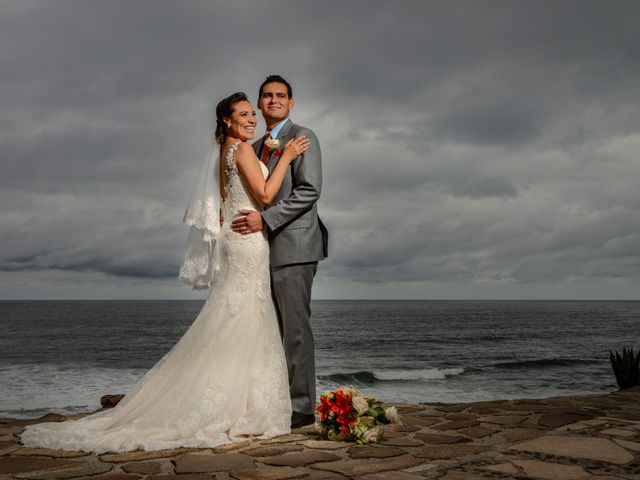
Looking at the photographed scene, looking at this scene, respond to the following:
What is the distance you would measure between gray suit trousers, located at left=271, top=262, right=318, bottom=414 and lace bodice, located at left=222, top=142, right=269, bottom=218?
0.56 meters

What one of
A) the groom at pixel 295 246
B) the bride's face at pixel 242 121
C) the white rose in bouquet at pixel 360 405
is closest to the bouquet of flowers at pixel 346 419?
the white rose in bouquet at pixel 360 405

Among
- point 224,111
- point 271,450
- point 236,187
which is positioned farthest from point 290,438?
point 224,111

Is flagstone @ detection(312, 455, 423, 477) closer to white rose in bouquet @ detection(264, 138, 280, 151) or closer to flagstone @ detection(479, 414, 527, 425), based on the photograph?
flagstone @ detection(479, 414, 527, 425)

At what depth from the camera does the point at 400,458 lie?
11.8ft

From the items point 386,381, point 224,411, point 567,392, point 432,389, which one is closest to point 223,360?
point 224,411

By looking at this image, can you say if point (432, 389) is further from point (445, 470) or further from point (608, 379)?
point (445, 470)

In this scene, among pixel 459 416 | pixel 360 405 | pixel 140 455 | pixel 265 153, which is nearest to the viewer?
pixel 140 455

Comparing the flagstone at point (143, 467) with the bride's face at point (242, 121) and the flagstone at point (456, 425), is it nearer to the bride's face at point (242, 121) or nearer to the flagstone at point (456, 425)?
the flagstone at point (456, 425)

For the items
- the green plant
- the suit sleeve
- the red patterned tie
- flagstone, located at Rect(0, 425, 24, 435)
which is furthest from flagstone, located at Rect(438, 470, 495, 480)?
the green plant

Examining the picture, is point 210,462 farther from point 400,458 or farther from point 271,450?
point 400,458

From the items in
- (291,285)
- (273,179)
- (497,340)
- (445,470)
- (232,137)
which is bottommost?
(497,340)

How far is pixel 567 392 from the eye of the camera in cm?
1708

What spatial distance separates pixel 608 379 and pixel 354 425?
19.8m

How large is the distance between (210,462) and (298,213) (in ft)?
6.39
